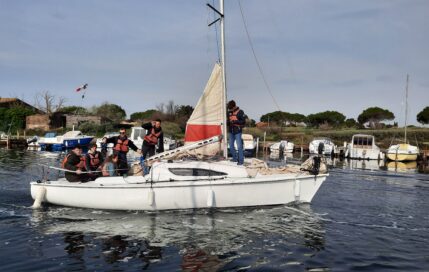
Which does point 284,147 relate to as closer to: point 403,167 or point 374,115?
point 403,167

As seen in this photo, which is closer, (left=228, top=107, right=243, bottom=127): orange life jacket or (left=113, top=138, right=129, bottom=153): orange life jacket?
(left=113, top=138, right=129, bottom=153): orange life jacket

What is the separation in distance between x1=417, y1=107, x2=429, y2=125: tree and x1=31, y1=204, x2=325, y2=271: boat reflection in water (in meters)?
77.1

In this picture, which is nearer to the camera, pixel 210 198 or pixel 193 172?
pixel 210 198

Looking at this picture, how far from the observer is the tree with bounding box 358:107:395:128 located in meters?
88.3

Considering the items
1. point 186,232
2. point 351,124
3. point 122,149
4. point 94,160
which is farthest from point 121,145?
point 351,124

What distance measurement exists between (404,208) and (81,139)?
40749mm

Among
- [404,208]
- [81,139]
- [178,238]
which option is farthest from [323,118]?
[178,238]

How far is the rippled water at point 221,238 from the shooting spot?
9.11 metres

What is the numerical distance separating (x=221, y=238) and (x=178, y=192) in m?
2.89

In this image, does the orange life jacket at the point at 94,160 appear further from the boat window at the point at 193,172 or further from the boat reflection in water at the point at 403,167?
the boat reflection in water at the point at 403,167

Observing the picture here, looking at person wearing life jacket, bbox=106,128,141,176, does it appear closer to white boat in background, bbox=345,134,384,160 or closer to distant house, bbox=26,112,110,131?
white boat in background, bbox=345,134,384,160

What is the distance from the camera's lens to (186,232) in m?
11.4

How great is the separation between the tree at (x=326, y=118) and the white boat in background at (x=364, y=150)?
145 feet

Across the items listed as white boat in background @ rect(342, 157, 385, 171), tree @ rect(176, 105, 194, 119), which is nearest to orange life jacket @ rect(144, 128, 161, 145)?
white boat in background @ rect(342, 157, 385, 171)
